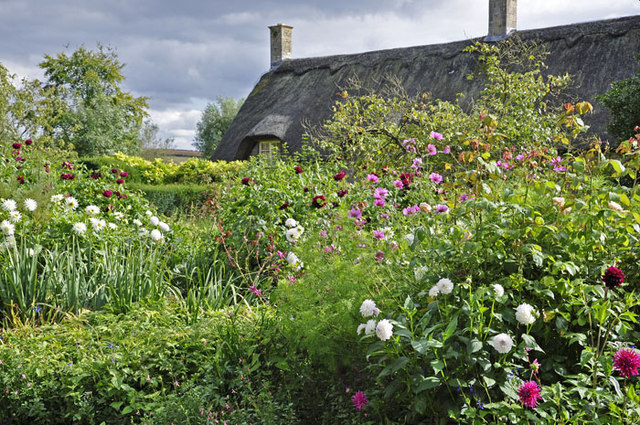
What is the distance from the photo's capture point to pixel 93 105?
27.8 metres

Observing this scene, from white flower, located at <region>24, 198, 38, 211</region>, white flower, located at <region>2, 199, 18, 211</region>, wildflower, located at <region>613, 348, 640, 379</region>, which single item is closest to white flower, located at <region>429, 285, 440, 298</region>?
wildflower, located at <region>613, 348, 640, 379</region>

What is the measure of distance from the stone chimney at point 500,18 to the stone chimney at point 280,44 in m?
8.59

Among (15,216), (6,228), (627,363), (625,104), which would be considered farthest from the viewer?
(625,104)

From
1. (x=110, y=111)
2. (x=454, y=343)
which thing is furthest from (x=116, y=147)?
(x=454, y=343)

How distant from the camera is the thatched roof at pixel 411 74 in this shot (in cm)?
1464

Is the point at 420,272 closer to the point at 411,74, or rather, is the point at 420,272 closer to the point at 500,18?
the point at 500,18

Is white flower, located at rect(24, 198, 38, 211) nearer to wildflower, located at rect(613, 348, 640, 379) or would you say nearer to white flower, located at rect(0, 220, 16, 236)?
white flower, located at rect(0, 220, 16, 236)

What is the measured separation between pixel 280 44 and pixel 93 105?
34.3 ft

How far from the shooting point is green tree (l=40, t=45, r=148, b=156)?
25859 millimetres

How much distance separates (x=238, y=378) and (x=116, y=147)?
82.8ft

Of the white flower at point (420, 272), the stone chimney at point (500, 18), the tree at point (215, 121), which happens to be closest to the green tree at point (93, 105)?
the tree at point (215, 121)

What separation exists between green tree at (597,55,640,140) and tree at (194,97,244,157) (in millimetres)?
28294

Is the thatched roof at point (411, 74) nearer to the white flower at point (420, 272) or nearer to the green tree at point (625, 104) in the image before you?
the green tree at point (625, 104)

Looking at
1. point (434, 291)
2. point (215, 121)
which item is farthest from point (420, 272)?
point (215, 121)
